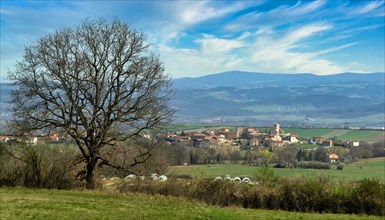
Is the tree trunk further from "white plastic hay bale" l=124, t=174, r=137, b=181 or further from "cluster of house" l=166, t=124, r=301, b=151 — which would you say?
"cluster of house" l=166, t=124, r=301, b=151

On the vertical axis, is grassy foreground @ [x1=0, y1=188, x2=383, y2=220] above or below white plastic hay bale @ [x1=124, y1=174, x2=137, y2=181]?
below

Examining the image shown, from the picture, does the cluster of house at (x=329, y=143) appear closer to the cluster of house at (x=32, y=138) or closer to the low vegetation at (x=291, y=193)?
the low vegetation at (x=291, y=193)

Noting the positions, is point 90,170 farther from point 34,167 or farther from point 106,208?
point 106,208

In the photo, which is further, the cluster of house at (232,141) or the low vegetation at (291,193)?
the cluster of house at (232,141)

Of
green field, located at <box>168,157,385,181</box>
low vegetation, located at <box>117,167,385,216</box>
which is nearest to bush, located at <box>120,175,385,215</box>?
low vegetation, located at <box>117,167,385,216</box>

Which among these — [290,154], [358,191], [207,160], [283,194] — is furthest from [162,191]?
[290,154]

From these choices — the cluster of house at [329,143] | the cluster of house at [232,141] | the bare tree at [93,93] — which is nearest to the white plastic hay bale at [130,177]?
the bare tree at [93,93]

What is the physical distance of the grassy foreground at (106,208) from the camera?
1280cm

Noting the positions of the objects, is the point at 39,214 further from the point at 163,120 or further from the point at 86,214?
the point at 163,120

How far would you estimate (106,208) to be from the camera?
46.7ft

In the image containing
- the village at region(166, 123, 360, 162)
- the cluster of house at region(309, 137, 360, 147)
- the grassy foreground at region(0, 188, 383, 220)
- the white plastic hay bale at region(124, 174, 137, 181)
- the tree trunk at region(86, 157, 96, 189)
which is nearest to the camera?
the grassy foreground at region(0, 188, 383, 220)

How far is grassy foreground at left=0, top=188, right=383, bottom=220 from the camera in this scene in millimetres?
12797

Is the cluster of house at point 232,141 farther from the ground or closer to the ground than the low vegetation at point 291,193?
farther from the ground

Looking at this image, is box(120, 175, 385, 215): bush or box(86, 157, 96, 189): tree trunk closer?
box(120, 175, 385, 215): bush
